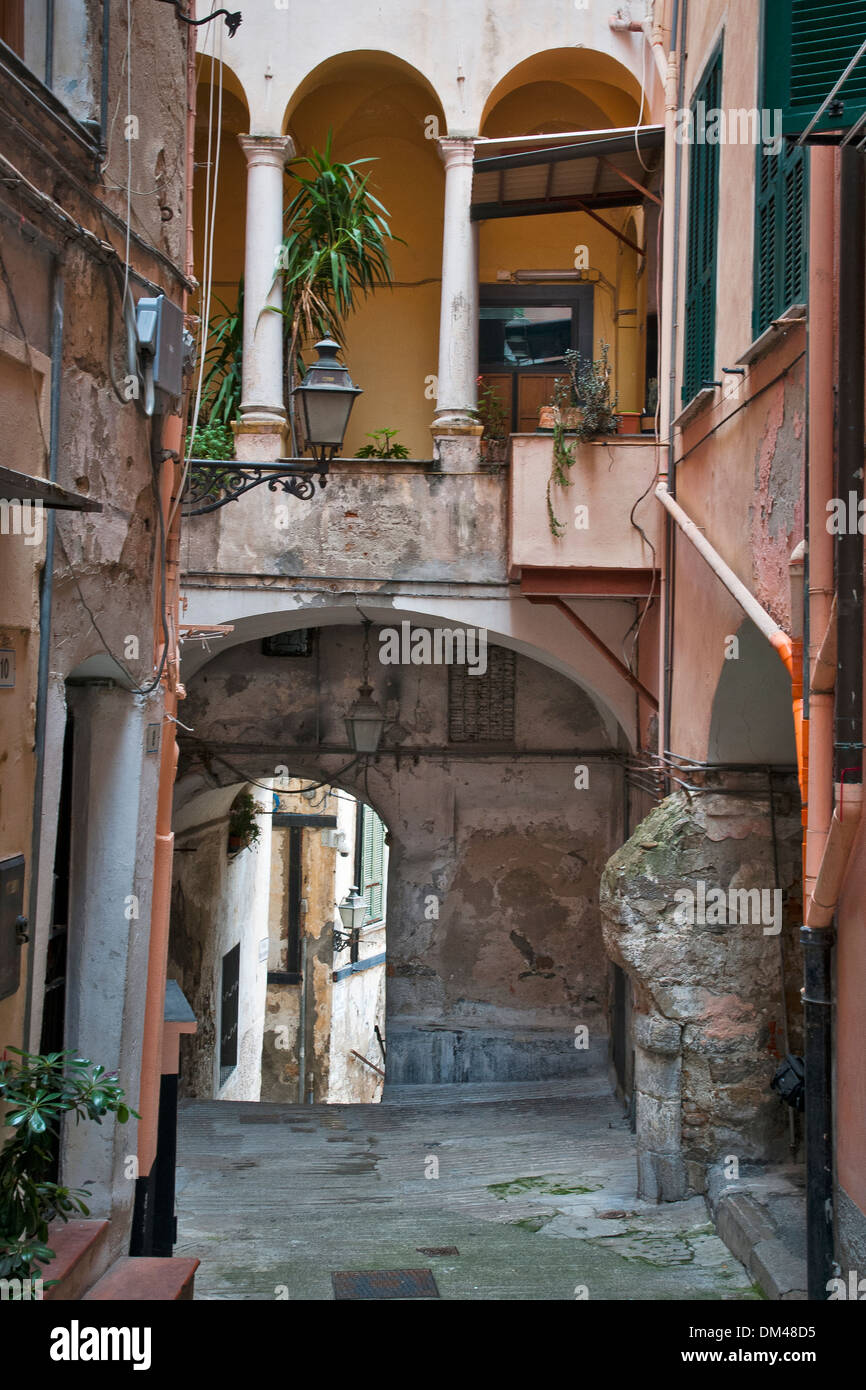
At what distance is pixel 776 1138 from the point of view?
8.59 metres

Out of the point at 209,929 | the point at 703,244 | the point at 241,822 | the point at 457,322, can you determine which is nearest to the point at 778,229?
the point at 703,244

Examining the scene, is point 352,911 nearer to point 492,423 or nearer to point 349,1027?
point 349,1027

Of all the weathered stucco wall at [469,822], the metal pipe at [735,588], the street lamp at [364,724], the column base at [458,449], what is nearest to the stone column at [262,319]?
the column base at [458,449]

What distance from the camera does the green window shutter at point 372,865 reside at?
1030 inches

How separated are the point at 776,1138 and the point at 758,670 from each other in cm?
318

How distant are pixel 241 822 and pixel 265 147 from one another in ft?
28.3

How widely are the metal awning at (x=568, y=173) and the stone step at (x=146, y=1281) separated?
8.47 m

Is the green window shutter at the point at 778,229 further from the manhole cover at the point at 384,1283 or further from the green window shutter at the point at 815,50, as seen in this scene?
the manhole cover at the point at 384,1283

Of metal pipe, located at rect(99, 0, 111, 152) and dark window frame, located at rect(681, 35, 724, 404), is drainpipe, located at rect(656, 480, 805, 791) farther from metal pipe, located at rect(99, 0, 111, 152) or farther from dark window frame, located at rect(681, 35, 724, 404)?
metal pipe, located at rect(99, 0, 111, 152)

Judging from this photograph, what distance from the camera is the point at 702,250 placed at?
866 cm

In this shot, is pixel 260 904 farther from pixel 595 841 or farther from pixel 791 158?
pixel 791 158

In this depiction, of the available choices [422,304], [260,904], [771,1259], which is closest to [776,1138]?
[771,1259]

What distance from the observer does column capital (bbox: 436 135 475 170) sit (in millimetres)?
11008

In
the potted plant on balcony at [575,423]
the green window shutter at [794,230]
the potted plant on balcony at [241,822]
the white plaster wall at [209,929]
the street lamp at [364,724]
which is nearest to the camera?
the green window shutter at [794,230]
